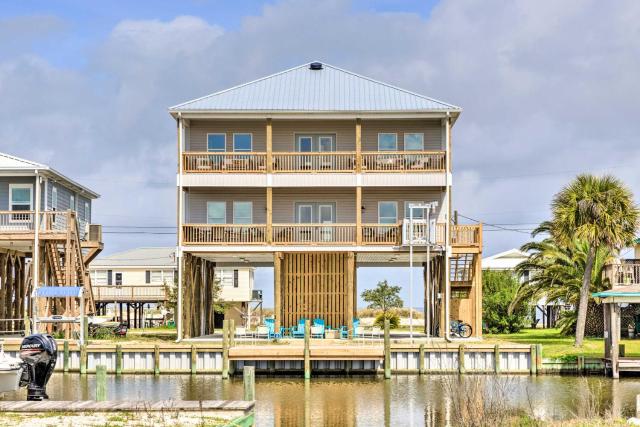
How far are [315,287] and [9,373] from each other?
829 inches

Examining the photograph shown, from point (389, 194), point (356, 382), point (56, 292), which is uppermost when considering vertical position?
point (389, 194)

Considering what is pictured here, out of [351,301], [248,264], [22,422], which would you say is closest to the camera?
[22,422]

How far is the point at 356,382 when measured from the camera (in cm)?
3938

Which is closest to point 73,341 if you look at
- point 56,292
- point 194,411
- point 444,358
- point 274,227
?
point 56,292

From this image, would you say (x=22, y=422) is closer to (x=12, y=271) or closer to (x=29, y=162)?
(x=29, y=162)

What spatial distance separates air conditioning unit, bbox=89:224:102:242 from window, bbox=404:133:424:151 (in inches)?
641

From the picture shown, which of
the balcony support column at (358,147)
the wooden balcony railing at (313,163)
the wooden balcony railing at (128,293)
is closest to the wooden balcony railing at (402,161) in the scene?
the balcony support column at (358,147)

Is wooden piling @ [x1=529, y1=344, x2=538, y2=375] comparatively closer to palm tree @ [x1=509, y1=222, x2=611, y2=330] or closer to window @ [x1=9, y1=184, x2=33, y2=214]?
palm tree @ [x1=509, y1=222, x2=611, y2=330]

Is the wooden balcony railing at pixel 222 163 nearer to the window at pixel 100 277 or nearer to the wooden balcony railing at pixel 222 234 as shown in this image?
the wooden balcony railing at pixel 222 234

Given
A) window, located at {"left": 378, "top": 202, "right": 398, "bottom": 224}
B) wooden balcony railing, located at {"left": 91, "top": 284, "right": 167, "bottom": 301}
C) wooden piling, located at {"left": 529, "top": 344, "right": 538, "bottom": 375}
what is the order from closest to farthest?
1. wooden piling, located at {"left": 529, "top": 344, "right": 538, "bottom": 375}
2. window, located at {"left": 378, "top": 202, "right": 398, "bottom": 224}
3. wooden balcony railing, located at {"left": 91, "top": 284, "right": 167, "bottom": 301}

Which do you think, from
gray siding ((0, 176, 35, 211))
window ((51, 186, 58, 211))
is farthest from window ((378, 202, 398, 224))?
gray siding ((0, 176, 35, 211))

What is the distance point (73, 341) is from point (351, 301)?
39.7ft

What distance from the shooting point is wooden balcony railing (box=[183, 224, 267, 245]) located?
49.2m

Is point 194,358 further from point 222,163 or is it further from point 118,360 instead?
point 222,163
